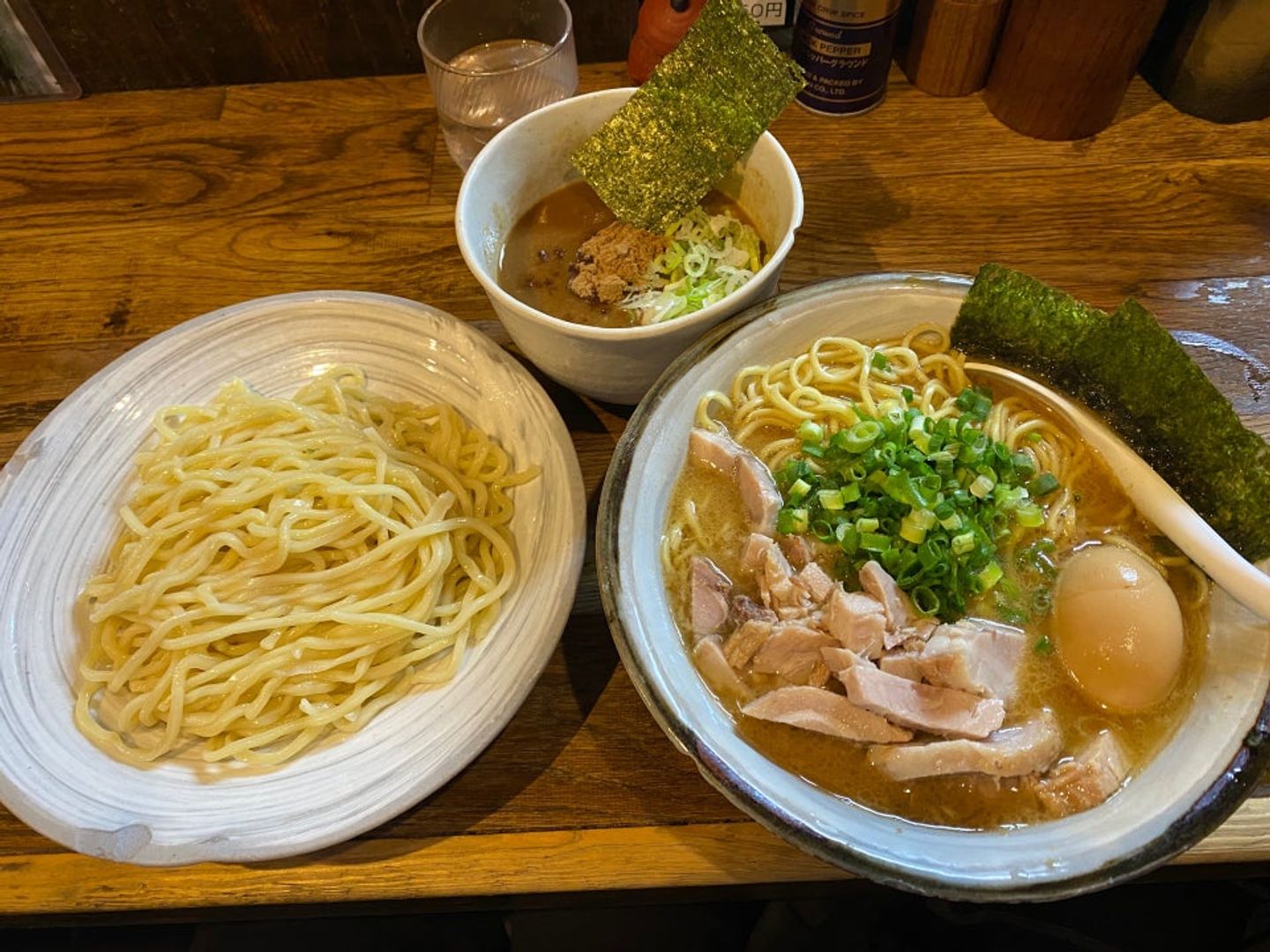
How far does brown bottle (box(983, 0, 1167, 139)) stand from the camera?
2148mm

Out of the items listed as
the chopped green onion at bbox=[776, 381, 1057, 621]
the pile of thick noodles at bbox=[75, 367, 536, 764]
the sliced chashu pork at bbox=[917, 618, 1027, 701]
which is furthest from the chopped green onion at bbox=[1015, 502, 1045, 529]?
the pile of thick noodles at bbox=[75, 367, 536, 764]

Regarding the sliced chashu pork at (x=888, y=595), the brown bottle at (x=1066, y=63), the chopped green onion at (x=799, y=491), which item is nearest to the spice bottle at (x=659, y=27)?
the brown bottle at (x=1066, y=63)

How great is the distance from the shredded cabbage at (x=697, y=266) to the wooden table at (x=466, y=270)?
0.33 m

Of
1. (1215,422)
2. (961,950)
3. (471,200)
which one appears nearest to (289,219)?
(471,200)

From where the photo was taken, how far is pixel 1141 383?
150 cm

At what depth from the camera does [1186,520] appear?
57.6 inches

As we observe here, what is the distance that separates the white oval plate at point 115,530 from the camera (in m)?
1.39

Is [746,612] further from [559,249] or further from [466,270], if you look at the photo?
[466,270]

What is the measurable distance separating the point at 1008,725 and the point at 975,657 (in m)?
0.14

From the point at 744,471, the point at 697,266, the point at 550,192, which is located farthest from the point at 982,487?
the point at 550,192

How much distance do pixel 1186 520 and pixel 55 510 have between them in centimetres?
226

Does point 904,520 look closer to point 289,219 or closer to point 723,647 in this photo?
point 723,647

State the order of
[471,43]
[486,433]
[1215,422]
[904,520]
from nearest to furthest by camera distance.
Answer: [1215,422], [904,520], [486,433], [471,43]

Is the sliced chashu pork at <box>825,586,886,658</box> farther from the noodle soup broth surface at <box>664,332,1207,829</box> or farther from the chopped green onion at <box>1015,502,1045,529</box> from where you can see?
the chopped green onion at <box>1015,502,1045,529</box>
